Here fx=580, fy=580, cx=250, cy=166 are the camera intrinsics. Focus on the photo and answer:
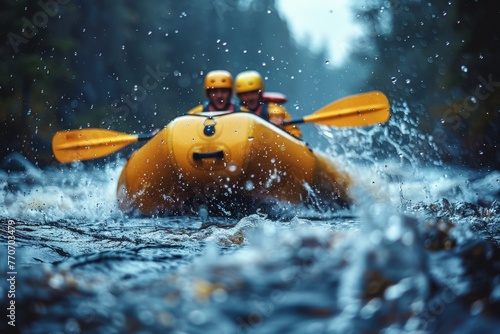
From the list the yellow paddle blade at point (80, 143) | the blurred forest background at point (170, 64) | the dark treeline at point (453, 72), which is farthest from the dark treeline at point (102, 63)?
the dark treeline at point (453, 72)

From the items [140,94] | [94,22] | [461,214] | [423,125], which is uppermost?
[94,22]

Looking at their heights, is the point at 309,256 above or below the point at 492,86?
below

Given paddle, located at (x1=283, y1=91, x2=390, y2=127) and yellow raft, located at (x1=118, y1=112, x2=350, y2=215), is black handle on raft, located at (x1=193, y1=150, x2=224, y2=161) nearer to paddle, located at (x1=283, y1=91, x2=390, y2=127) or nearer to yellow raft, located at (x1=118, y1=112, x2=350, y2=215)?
yellow raft, located at (x1=118, y1=112, x2=350, y2=215)

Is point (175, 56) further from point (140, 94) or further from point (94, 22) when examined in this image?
point (94, 22)

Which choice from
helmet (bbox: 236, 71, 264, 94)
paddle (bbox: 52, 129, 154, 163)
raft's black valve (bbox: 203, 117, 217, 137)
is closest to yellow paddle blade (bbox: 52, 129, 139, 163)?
paddle (bbox: 52, 129, 154, 163)

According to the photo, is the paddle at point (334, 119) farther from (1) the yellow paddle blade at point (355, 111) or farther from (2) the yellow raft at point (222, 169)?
(2) the yellow raft at point (222, 169)

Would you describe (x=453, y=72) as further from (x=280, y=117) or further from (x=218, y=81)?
(x=218, y=81)

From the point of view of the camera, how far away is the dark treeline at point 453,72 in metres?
11.2

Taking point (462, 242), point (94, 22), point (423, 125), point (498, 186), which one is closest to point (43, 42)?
point (94, 22)

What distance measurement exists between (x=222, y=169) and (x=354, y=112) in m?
1.76

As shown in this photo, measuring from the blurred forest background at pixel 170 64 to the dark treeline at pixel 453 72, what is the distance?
3 cm

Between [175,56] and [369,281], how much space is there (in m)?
27.8

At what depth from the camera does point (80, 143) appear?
636 centimetres

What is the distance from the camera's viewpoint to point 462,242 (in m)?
1.97
